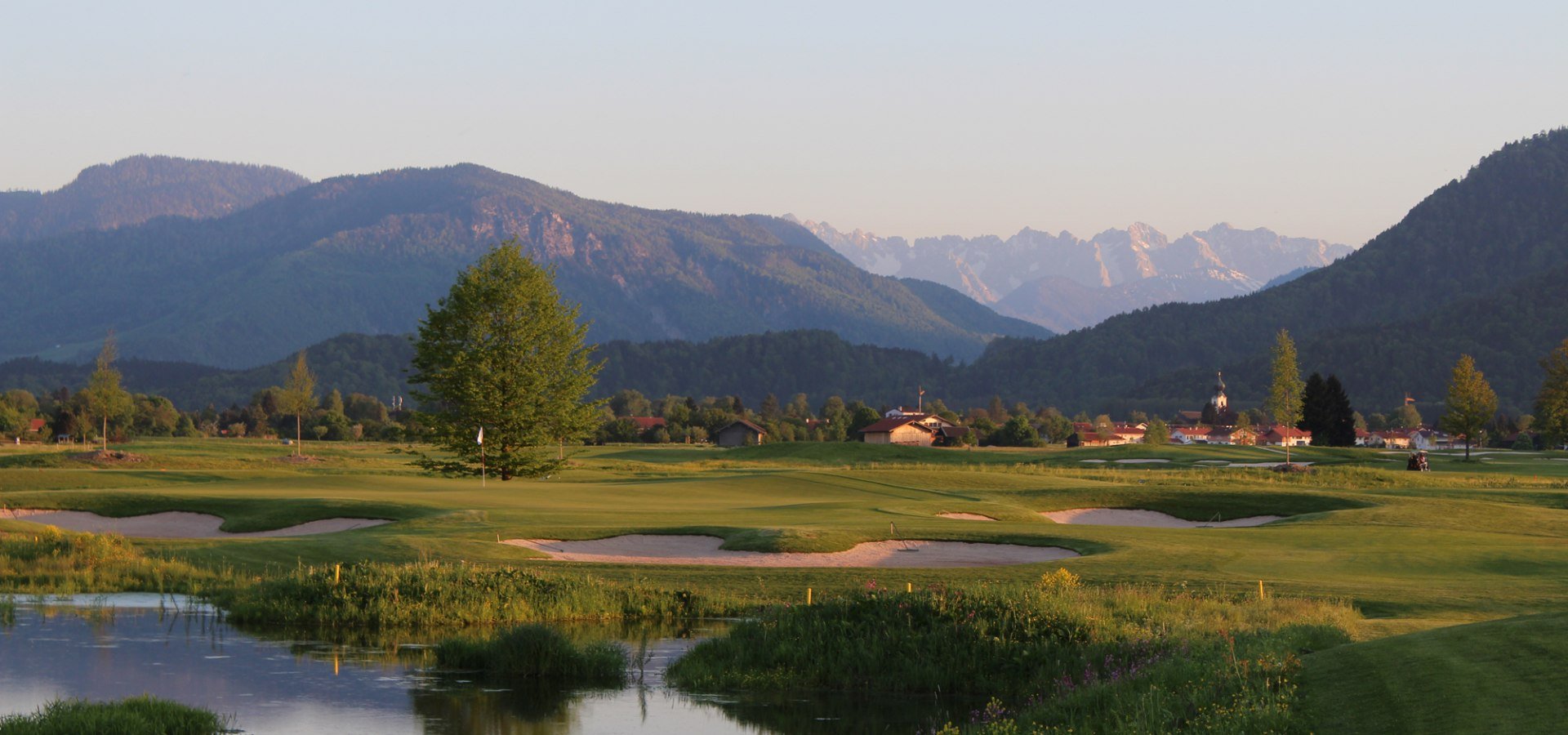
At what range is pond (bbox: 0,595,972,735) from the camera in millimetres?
19453

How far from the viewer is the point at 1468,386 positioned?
325ft

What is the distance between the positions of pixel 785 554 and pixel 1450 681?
20228 mm

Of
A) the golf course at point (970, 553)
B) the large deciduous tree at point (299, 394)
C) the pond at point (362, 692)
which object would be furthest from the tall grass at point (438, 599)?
the large deciduous tree at point (299, 394)

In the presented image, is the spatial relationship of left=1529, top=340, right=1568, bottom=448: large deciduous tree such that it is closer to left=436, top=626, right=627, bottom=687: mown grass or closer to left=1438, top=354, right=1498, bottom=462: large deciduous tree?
left=1438, top=354, right=1498, bottom=462: large deciduous tree

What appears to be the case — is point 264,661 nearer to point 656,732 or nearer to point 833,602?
point 656,732

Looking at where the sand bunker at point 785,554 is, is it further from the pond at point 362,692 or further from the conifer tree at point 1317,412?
the conifer tree at point 1317,412

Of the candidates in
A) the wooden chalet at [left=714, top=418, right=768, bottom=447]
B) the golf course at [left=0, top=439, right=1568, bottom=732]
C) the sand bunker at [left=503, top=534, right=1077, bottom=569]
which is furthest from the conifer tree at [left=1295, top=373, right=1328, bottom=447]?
the sand bunker at [left=503, top=534, right=1077, bottom=569]

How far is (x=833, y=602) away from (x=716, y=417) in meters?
143

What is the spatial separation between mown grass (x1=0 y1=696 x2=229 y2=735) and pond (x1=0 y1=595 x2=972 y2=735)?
74 centimetres

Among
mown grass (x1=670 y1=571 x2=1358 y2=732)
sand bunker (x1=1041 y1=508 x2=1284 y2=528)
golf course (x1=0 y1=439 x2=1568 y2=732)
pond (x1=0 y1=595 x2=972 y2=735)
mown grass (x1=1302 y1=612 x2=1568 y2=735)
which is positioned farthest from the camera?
sand bunker (x1=1041 y1=508 x2=1284 y2=528)

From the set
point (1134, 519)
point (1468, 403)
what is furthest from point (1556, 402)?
point (1134, 519)

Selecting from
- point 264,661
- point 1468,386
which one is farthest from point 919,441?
point 264,661

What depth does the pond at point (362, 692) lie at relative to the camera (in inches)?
766

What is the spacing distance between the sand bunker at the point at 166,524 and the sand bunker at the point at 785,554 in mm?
6914
